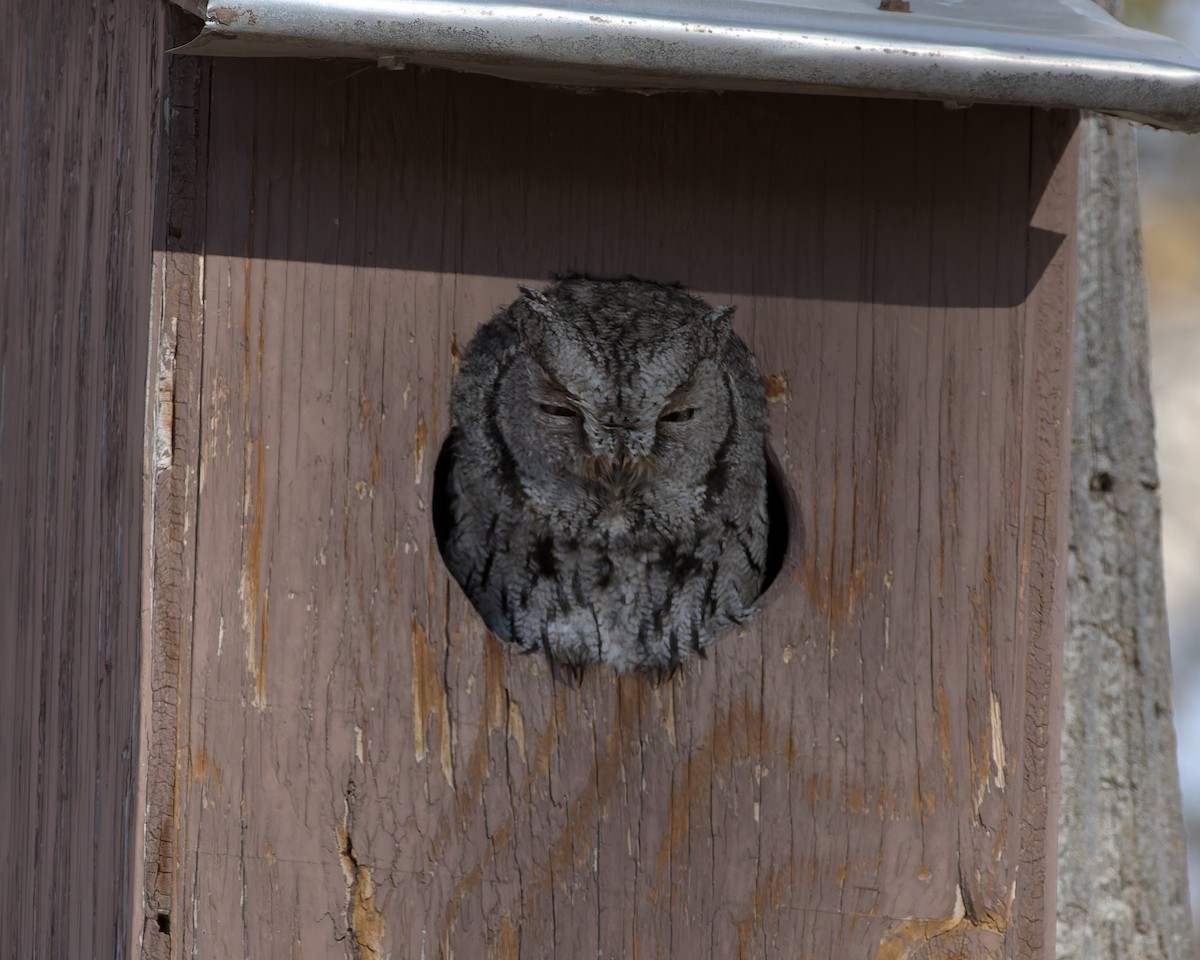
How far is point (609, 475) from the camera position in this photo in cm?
245

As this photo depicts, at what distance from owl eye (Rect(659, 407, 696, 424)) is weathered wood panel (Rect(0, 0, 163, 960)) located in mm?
849

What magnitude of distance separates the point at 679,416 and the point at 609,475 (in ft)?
0.49

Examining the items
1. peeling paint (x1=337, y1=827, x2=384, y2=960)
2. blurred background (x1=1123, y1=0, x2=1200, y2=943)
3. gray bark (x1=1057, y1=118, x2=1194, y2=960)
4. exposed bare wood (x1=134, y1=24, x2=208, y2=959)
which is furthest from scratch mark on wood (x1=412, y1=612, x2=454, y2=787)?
blurred background (x1=1123, y1=0, x2=1200, y2=943)

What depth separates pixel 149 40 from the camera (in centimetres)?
200

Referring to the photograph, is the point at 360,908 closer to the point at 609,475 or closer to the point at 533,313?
the point at 609,475

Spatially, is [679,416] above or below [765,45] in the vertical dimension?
below

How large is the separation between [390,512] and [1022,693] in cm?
96

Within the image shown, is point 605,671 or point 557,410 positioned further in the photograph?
point 557,410

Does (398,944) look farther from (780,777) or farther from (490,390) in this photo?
(490,390)

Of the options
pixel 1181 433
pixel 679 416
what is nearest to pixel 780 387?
pixel 679 416

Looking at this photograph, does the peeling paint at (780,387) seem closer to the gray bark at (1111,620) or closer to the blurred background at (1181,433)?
the gray bark at (1111,620)

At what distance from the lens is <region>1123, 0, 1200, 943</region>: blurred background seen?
24.2 ft

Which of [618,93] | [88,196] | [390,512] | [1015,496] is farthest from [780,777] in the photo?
[88,196]

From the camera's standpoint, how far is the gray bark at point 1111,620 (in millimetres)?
2695
